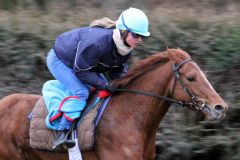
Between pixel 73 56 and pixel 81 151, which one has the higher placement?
pixel 73 56

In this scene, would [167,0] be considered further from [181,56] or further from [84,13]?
[181,56]

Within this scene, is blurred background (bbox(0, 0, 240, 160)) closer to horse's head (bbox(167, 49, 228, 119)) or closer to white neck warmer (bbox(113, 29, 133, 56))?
horse's head (bbox(167, 49, 228, 119))

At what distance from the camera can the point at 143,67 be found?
16.9 feet

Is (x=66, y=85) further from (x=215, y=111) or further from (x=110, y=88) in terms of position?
(x=215, y=111)

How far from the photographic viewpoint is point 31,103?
5777 mm

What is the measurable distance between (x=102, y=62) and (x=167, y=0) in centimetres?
737

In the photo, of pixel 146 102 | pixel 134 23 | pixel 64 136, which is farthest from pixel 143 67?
pixel 64 136

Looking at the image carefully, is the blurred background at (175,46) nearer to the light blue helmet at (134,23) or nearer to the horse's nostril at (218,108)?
the horse's nostril at (218,108)

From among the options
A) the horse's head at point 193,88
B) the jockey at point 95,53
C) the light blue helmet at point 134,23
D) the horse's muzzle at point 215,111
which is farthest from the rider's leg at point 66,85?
the horse's muzzle at point 215,111

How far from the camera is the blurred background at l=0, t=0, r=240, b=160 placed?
6695 mm

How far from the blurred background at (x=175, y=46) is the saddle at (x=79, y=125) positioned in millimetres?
1777

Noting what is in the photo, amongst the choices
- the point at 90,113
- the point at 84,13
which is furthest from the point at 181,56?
the point at 84,13

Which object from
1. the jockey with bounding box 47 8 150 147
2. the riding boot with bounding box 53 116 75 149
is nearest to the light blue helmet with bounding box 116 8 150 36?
the jockey with bounding box 47 8 150 147

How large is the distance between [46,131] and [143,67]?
1.23 m
